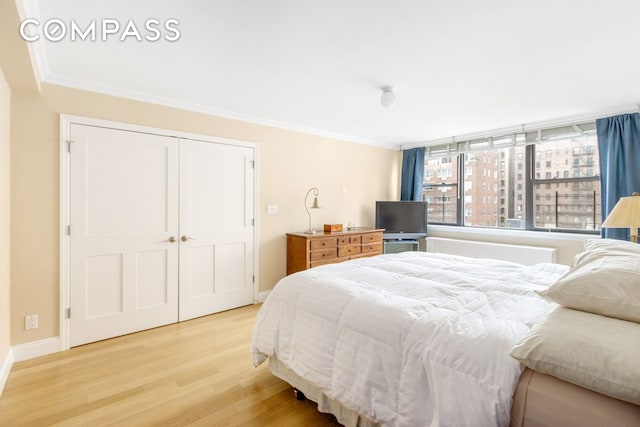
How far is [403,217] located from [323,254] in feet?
5.70

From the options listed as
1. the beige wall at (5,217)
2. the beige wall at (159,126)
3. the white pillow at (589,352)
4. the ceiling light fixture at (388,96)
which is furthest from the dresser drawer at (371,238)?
the beige wall at (5,217)

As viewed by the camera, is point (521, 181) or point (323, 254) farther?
point (521, 181)

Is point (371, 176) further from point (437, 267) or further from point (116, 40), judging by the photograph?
point (116, 40)

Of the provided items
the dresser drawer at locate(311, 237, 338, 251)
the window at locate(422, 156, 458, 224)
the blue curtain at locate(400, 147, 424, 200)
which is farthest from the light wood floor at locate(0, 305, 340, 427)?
the window at locate(422, 156, 458, 224)

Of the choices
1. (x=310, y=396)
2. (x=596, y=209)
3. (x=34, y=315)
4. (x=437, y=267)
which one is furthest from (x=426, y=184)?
(x=34, y=315)

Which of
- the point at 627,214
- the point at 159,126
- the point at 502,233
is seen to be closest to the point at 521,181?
the point at 502,233

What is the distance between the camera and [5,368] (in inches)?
88.9

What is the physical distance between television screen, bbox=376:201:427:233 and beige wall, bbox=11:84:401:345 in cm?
32

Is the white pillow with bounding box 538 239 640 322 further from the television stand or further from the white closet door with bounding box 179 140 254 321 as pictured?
the television stand

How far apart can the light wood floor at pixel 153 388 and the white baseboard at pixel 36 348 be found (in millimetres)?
63

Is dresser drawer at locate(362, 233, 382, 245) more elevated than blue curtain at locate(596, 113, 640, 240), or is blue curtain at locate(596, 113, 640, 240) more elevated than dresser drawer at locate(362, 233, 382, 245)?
blue curtain at locate(596, 113, 640, 240)

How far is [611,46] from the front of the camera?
2.14m

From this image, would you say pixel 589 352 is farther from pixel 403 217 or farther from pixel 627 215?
pixel 403 217

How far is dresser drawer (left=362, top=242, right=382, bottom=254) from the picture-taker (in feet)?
15.0
